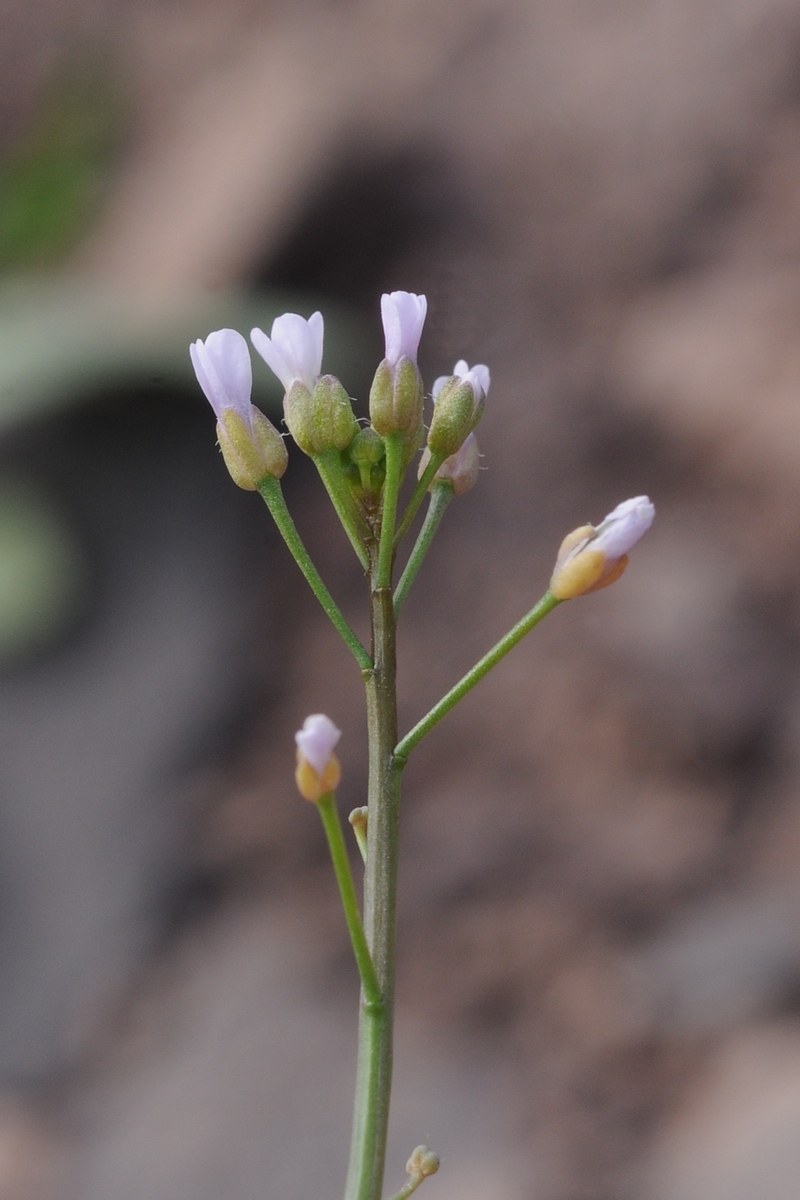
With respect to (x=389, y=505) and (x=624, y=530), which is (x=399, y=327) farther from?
(x=624, y=530)

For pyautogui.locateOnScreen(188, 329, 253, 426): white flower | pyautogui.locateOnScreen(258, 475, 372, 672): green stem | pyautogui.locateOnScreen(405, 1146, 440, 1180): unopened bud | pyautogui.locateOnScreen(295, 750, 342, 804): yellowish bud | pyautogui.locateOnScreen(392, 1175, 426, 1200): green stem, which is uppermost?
pyautogui.locateOnScreen(188, 329, 253, 426): white flower

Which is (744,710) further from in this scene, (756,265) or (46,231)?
(46,231)

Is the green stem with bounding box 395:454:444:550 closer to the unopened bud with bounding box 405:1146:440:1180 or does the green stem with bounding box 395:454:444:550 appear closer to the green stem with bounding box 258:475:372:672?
the green stem with bounding box 258:475:372:672

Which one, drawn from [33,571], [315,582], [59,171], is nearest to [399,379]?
[315,582]

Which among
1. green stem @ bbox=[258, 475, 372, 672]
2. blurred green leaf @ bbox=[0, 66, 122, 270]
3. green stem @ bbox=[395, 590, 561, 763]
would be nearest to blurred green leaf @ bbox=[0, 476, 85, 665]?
blurred green leaf @ bbox=[0, 66, 122, 270]

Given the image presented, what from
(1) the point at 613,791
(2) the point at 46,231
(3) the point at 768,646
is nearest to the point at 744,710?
(3) the point at 768,646

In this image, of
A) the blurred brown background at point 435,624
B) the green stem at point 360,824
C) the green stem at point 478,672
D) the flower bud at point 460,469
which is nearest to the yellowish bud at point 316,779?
the green stem at point 478,672
